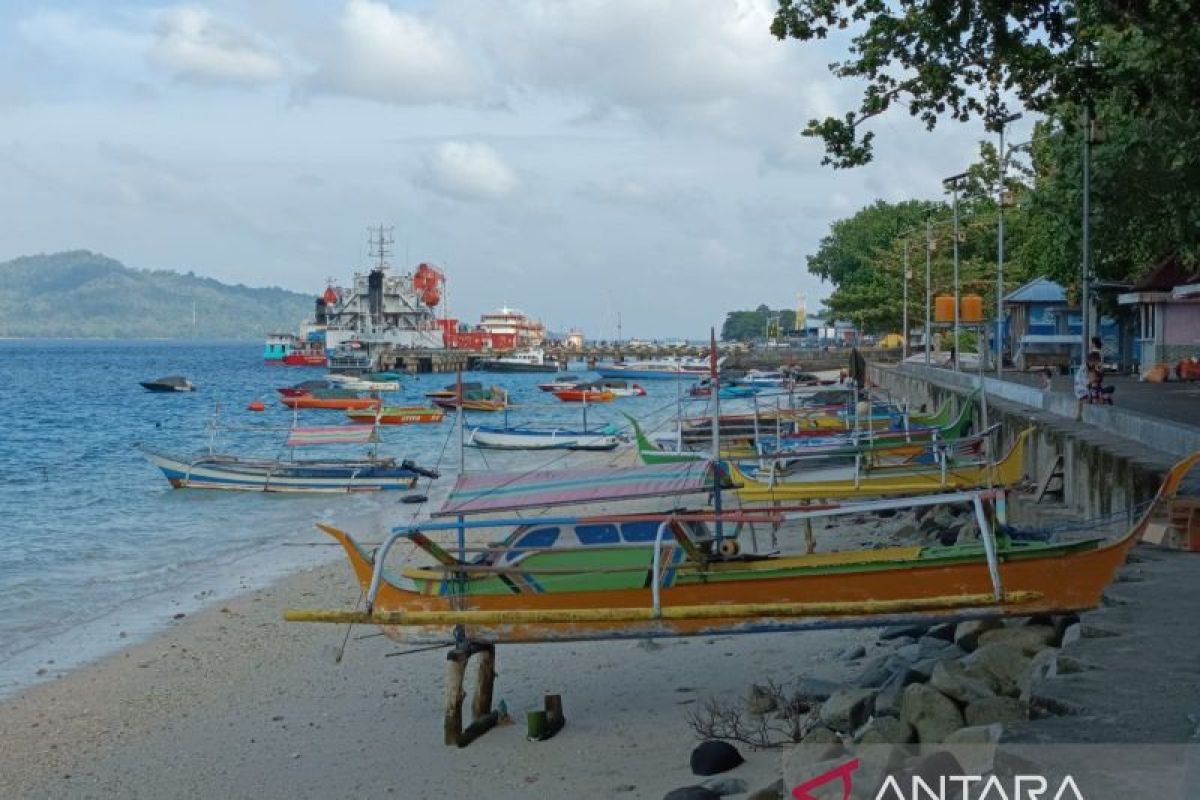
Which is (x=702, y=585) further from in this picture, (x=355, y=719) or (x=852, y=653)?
(x=355, y=719)

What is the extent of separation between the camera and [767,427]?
123 feet

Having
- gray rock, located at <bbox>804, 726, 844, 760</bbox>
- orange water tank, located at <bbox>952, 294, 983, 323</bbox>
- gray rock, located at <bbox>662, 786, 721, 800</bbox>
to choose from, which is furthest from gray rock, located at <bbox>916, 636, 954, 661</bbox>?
orange water tank, located at <bbox>952, 294, 983, 323</bbox>

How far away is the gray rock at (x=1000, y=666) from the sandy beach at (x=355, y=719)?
1.55 m

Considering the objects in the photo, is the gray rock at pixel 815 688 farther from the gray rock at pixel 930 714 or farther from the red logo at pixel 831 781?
the red logo at pixel 831 781

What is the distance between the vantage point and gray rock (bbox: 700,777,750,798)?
8422mm

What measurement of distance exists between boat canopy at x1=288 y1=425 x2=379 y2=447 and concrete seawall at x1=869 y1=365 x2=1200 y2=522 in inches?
572

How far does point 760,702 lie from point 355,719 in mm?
3837

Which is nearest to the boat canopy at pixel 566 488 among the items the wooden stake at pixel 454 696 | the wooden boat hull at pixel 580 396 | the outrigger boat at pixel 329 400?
the wooden stake at pixel 454 696

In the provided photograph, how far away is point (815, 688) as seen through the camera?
10719mm

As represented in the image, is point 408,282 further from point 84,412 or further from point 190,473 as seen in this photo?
point 190,473

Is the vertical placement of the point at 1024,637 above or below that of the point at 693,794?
above

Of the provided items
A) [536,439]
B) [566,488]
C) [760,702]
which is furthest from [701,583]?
[536,439]

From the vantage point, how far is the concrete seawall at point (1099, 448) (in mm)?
15750

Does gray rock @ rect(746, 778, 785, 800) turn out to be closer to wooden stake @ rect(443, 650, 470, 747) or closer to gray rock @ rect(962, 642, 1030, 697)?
gray rock @ rect(962, 642, 1030, 697)
